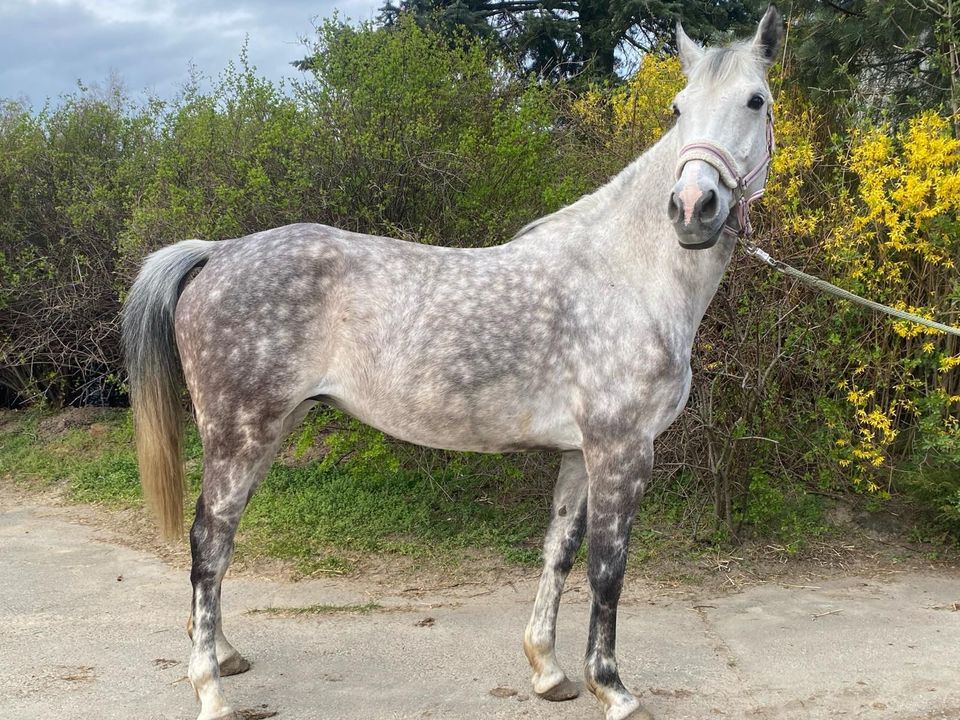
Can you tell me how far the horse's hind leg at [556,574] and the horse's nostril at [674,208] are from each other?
3.73 feet

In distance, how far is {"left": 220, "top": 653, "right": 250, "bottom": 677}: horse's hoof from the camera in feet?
11.2

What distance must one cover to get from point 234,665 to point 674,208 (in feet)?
8.89

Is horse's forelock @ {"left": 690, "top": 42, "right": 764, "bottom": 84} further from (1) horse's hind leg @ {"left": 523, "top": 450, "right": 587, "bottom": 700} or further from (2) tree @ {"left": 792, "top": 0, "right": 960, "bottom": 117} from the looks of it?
(2) tree @ {"left": 792, "top": 0, "right": 960, "bottom": 117}

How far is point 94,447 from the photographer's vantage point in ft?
26.1

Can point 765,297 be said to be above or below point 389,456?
above

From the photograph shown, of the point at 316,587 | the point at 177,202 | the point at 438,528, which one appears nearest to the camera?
the point at 316,587

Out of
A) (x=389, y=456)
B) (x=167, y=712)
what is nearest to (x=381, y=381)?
(x=167, y=712)

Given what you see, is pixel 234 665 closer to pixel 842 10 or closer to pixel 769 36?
pixel 769 36

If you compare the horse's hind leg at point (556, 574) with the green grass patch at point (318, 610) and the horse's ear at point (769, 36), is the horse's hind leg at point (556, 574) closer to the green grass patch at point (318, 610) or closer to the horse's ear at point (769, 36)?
the green grass patch at point (318, 610)

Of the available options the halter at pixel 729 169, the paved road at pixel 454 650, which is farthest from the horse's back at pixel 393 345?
the paved road at pixel 454 650

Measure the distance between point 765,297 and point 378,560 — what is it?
302cm

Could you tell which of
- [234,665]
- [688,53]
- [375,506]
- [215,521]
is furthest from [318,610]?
[688,53]

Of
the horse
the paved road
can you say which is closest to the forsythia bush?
the paved road

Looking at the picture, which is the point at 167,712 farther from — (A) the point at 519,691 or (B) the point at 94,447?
(B) the point at 94,447
